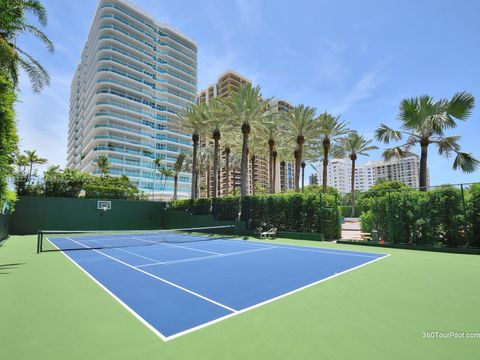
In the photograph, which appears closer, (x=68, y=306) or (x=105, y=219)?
(x=68, y=306)

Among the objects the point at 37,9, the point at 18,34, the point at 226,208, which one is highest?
the point at 37,9

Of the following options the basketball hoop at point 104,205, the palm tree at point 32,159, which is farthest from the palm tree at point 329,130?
the palm tree at point 32,159

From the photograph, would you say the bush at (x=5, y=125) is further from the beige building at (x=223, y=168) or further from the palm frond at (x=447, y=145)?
the beige building at (x=223, y=168)

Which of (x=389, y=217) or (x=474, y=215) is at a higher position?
(x=474, y=215)

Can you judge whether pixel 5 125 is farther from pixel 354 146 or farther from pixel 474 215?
pixel 354 146

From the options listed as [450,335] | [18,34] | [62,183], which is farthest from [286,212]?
[62,183]

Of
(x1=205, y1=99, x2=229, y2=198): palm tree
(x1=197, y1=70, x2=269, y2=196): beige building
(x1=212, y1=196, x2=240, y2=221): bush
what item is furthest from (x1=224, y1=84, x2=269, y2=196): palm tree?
(x1=197, y1=70, x2=269, y2=196): beige building

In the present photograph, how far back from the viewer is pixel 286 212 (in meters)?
20.5

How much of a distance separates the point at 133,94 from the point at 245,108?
71.0 meters

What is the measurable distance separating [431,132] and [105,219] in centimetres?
3184

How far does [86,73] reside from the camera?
96938 millimetres

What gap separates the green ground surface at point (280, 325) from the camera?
11.3ft

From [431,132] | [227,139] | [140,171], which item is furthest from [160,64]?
[431,132]

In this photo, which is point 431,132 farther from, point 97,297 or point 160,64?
point 160,64
